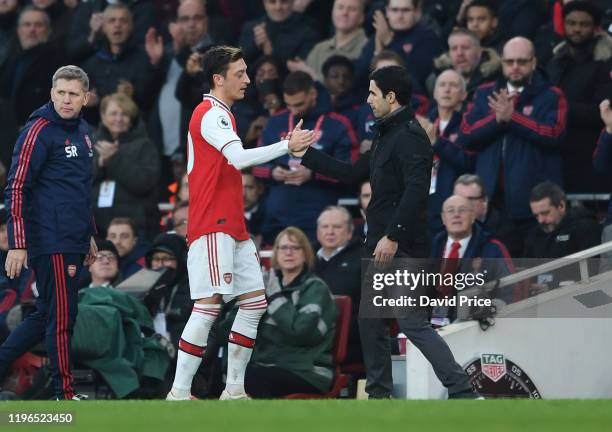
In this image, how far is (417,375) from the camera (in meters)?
10.5

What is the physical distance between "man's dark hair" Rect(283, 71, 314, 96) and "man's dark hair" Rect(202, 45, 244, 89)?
12.8ft

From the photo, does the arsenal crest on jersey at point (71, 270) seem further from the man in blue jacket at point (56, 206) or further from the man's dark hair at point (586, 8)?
the man's dark hair at point (586, 8)

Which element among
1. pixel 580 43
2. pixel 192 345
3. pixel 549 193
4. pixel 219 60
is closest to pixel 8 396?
pixel 192 345

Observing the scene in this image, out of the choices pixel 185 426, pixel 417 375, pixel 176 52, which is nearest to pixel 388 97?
pixel 417 375

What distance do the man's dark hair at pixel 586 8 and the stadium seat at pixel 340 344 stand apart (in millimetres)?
3515

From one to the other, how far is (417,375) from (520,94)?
3619 millimetres

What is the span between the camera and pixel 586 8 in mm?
13398

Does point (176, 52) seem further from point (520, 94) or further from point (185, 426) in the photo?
point (185, 426)

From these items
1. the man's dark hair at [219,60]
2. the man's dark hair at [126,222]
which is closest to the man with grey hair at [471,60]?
the man's dark hair at [126,222]

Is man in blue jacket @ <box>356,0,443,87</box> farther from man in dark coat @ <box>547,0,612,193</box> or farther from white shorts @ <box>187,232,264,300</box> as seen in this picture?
white shorts @ <box>187,232,264,300</box>

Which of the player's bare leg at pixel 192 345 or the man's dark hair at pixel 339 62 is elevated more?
the man's dark hair at pixel 339 62

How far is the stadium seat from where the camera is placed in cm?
1162

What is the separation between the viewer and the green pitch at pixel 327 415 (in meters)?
7.78

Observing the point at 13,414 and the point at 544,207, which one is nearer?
the point at 13,414
